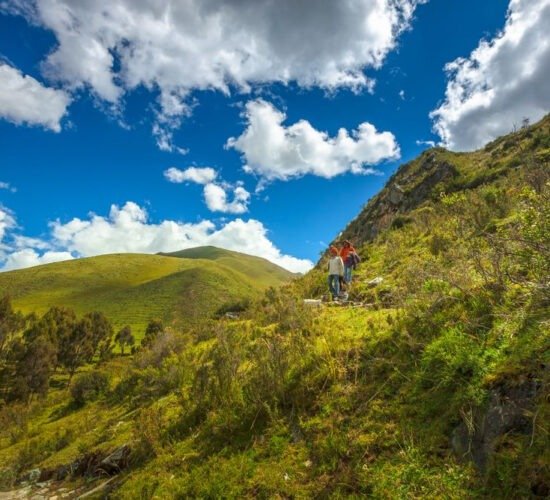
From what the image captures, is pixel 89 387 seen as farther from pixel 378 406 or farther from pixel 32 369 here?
pixel 32 369

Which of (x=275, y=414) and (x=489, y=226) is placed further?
(x=489, y=226)

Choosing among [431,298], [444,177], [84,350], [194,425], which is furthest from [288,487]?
[84,350]

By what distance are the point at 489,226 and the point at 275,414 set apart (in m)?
11.0

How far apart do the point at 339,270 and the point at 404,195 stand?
96.4ft

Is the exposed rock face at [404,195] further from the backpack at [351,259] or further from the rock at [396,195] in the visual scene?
the backpack at [351,259]

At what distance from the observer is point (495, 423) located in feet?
14.9

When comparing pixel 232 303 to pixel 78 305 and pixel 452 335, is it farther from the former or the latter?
pixel 78 305

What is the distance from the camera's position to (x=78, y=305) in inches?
4966

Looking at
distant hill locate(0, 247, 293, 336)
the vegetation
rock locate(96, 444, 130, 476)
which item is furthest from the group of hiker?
distant hill locate(0, 247, 293, 336)

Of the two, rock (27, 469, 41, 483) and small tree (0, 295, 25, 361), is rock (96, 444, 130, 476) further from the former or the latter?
small tree (0, 295, 25, 361)

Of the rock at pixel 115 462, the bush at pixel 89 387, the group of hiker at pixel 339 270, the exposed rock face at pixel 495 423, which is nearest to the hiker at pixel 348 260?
the group of hiker at pixel 339 270

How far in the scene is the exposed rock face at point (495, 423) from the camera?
4316mm

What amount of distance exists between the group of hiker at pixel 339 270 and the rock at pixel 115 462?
897 centimetres

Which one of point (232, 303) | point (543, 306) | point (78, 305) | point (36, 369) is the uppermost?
point (78, 305)
